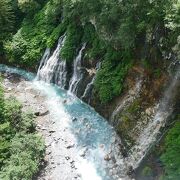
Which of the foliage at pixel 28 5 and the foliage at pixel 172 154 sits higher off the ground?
the foliage at pixel 28 5

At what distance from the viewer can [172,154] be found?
17.1 m

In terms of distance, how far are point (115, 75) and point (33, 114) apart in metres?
6.04

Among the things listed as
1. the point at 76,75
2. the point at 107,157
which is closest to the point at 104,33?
the point at 76,75

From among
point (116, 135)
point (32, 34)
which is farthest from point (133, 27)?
point (32, 34)

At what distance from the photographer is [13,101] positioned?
74.6 ft

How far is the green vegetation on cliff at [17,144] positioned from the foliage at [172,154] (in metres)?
7.00

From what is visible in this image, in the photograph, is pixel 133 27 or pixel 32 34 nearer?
pixel 133 27

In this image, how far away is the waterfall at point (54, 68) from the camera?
28.0m

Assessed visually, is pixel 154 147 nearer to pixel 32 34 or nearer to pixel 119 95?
pixel 119 95

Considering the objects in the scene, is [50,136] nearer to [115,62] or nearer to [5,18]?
[115,62]

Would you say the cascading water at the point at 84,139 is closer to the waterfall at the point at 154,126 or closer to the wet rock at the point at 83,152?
the wet rock at the point at 83,152

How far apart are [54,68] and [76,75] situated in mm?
2863

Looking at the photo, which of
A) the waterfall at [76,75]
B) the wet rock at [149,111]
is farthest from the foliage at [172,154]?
the waterfall at [76,75]

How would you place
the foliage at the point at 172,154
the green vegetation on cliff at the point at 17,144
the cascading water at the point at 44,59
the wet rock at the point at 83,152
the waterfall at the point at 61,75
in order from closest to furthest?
the foliage at the point at 172,154 → the green vegetation on cliff at the point at 17,144 → the wet rock at the point at 83,152 → the waterfall at the point at 61,75 → the cascading water at the point at 44,59
